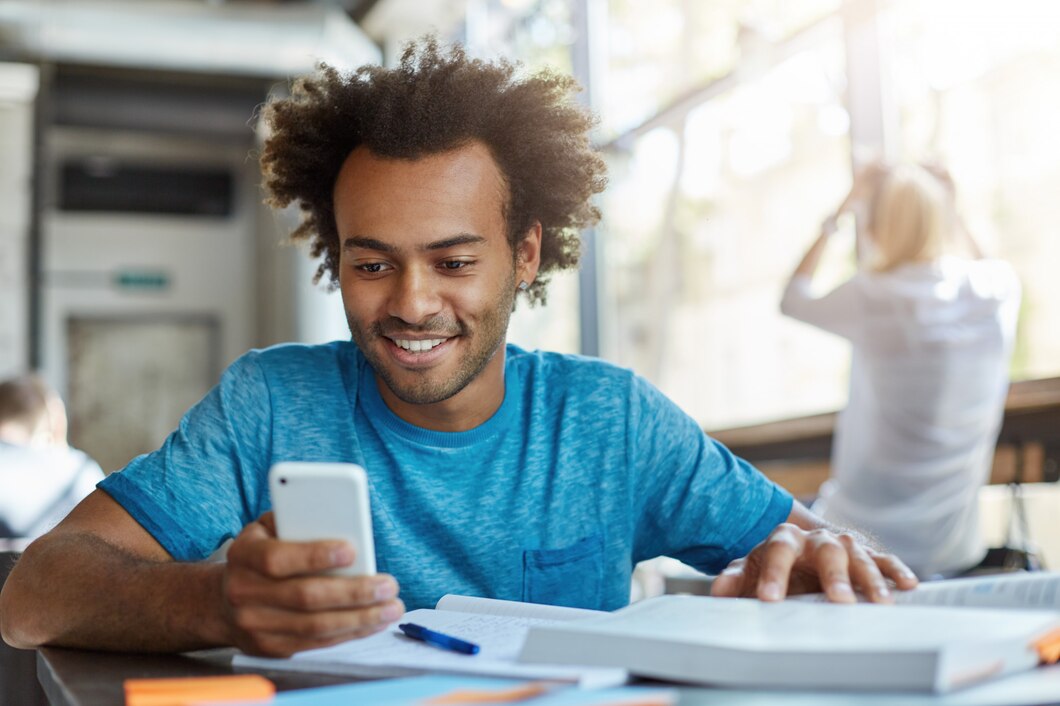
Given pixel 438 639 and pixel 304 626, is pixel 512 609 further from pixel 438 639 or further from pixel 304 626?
pixel 304 626

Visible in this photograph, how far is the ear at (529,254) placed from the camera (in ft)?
5.52

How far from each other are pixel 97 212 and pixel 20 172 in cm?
230

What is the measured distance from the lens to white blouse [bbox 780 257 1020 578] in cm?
276

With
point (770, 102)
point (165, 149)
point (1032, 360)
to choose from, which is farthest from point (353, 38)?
point (1032, 360)

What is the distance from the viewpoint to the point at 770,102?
397 cm

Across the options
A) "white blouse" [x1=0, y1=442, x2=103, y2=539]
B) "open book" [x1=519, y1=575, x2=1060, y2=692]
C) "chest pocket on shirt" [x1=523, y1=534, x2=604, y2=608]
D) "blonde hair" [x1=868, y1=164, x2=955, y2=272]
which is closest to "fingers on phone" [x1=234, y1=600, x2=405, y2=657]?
"open book" [x1=519, y1=575, x2=1060, y2=692]

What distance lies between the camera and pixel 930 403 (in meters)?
2.79

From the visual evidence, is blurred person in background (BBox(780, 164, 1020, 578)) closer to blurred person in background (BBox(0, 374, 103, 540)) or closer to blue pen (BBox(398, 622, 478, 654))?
blue pen (BBox(398, 622, 478, 654))

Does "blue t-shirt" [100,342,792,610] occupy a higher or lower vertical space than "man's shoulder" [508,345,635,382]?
lower

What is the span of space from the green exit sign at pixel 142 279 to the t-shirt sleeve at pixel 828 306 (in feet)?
22.8

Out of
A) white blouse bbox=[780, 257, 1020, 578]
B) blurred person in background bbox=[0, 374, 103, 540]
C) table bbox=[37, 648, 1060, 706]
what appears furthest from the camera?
blurred person in background bbox=[0, 374, 103, 540]

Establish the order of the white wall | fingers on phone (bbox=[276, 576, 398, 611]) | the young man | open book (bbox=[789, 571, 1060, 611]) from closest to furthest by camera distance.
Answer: fingers on phone (bbox=[276, 576, 398, 611]), open book (bbox=[789, 571, 1060, 611]), the young man, the white wall

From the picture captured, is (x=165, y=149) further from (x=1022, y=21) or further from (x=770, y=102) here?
(x=1022, y=21)

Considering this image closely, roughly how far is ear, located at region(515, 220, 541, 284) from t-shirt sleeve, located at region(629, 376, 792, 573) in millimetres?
265
